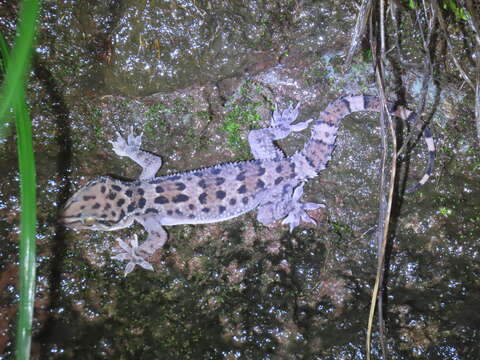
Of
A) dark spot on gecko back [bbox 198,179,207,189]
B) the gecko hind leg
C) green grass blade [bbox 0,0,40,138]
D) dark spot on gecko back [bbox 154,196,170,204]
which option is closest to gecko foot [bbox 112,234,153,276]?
dark spot on gecko back [bbox 154,196,170,204]

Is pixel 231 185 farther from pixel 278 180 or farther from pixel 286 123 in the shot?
pixel 286 123

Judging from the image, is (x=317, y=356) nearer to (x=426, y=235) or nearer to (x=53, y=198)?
(x=426, y=235)

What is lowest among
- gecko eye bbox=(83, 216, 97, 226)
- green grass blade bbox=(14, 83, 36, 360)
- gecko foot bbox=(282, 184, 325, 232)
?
green grass blade bbox=(14, 83, 36, 360)

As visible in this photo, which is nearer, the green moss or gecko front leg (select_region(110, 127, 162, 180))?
gecko front leg (select_region(110, 127, 162, 180))

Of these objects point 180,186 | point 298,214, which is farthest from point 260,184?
point 180,186

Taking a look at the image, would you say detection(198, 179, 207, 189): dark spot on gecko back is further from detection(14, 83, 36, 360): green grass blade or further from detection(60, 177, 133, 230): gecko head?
detection(14, 83, 36, 360): green grass blade
